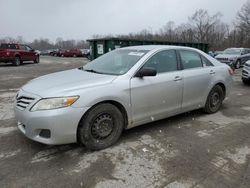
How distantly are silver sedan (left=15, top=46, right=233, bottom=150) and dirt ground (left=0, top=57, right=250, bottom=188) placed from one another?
291 millimetres

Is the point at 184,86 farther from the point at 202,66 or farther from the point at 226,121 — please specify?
the point at 226,121

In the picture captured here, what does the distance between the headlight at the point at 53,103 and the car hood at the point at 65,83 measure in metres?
0.08

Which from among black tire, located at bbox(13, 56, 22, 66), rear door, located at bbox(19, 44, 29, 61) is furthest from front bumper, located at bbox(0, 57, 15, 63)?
rear door, located at bbox(19, 44, 29, 61)

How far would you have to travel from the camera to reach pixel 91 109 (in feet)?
11.1

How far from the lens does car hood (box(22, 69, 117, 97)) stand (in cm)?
328

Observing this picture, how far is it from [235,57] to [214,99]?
12663mm

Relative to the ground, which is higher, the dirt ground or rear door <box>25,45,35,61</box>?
rear door <box>25,45,35,61</box>

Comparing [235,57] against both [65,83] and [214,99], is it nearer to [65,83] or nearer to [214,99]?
[214,99]

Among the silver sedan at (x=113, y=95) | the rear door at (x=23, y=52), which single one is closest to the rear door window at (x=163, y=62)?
the silver sedan at (x=113, y=95)

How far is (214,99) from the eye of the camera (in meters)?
5.47

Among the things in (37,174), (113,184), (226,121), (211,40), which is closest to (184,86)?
(226,121)

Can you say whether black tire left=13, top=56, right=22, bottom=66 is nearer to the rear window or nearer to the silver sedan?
the rear window

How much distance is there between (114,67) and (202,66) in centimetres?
205

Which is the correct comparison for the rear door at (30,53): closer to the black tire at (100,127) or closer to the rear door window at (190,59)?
the rear door window at (190,59)
